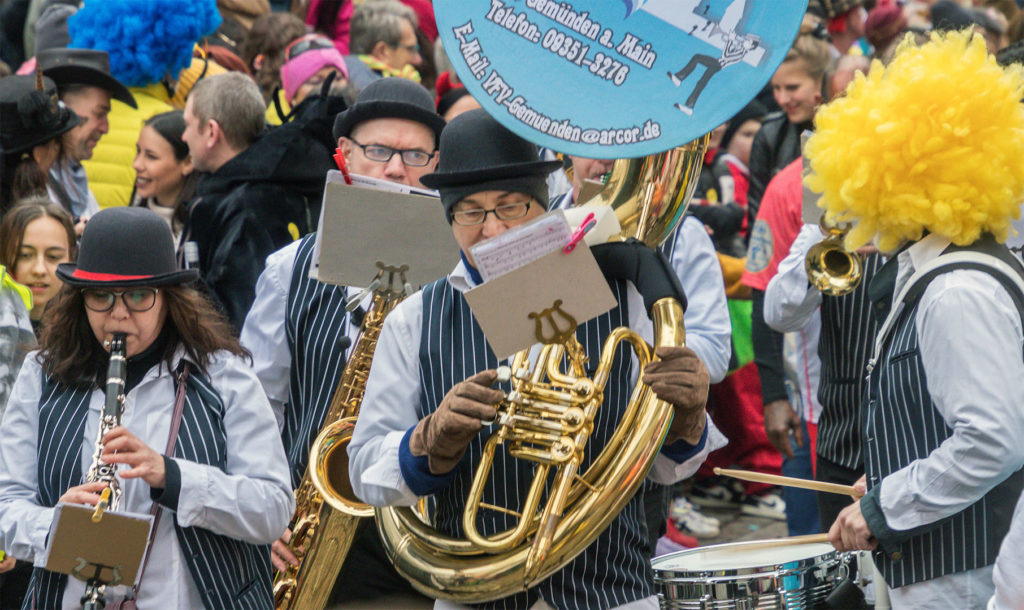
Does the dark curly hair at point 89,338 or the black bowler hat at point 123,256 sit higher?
the black bowler hat at point 123,256

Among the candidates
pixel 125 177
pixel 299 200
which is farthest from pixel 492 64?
pixel 125 177

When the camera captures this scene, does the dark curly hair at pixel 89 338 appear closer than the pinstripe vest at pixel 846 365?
Yes

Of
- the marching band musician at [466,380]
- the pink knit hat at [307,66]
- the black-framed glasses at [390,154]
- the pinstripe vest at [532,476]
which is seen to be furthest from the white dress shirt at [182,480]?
the pink knit hat at [307,66]

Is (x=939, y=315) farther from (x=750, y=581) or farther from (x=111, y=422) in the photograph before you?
(x=111, y=422)

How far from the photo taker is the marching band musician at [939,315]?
3529 mm

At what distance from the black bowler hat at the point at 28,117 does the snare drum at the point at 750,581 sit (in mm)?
3524

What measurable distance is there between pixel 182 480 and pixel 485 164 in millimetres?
1134

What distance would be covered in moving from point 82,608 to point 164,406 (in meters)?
0.57

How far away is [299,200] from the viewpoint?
5980 mm

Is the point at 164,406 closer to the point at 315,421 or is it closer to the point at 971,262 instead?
the point at 315,421

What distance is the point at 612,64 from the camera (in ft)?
11.0

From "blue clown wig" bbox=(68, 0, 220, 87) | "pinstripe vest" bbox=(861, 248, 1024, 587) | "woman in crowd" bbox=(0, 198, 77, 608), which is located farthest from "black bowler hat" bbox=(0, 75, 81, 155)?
"pinstripe vest" bbox=(861, 248, 1024, 587)

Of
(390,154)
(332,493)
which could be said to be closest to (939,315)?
(332,493)

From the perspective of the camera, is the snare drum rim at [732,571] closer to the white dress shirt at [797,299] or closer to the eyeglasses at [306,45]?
the white dress shirt at [797,299]
